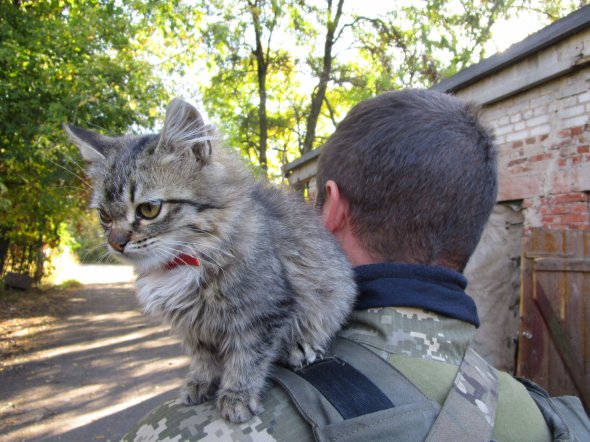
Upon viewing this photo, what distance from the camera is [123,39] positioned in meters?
10.6

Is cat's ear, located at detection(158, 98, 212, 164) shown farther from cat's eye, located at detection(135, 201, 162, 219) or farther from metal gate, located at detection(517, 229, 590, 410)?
metal gate, located at detection(517, 229, 590, 410)

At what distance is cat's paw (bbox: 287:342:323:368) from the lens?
1.63 m

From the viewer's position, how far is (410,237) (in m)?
1.71

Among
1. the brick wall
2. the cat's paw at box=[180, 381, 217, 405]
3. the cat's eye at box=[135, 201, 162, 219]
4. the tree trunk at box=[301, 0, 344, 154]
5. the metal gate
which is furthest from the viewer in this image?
the tree trunk at box=[301, 0, 344, 154]

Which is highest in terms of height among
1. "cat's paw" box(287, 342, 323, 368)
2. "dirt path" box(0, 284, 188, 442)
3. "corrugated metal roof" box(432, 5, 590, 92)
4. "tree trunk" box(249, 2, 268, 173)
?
"tree trunk" box(249, 2, 268, 173)

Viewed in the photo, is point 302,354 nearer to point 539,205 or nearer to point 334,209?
point 334,209

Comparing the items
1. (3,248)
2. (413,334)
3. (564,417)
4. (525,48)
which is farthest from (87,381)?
(3,248)

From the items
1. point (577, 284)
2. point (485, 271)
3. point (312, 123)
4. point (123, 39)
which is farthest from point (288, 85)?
point (577, 284)

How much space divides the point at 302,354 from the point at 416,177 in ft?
2.59

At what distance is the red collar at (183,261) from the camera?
5.92ft

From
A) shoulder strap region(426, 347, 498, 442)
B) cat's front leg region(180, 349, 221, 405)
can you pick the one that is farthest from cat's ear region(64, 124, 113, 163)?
shoulder strap region(426, 347, 498, 442)

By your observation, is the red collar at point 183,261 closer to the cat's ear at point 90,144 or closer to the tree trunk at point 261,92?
the cat's ear at point 90,144

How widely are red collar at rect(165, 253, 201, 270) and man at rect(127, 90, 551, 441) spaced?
549 millimetres

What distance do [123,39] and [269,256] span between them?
10.6m
